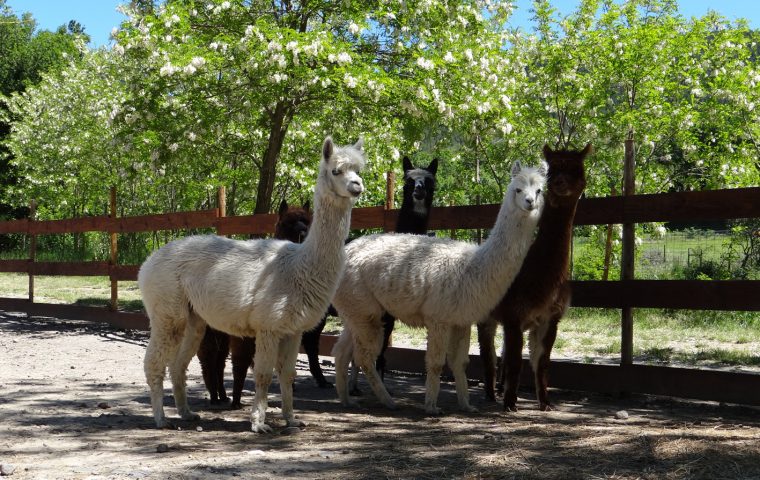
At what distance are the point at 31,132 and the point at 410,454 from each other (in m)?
32.9

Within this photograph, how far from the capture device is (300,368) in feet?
29.5

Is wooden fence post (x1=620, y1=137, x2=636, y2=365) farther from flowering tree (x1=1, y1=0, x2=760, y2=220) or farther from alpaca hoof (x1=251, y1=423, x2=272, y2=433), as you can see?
flowering tree (x1=1, y1=0, x2=760, y2=220)

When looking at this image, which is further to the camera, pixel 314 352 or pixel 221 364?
pixel 314 352

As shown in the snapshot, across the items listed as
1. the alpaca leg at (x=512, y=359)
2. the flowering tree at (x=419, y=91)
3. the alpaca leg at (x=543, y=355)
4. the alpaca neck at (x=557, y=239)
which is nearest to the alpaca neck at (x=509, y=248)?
the alpaca neck at (x=557, y=239)

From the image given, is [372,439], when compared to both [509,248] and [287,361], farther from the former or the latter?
[509,248]

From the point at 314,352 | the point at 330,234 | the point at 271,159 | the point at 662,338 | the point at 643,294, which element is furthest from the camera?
the point at 271,159

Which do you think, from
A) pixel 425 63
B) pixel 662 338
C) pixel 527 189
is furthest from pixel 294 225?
pixel 425 63

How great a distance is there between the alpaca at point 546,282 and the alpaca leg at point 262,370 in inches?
73.4

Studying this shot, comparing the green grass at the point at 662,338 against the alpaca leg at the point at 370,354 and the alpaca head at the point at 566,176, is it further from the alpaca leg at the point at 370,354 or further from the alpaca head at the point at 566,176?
the alpaca head at the point at 566,176

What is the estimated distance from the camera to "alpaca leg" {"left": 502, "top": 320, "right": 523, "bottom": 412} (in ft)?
19.9

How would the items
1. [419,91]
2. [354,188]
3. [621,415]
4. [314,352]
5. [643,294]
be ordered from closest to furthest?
[354,188] → [621,415] → [643,294] → [314,352] → [419,91]

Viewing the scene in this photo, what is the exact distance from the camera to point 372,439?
199 inches

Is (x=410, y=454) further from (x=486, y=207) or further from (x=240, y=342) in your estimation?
(x=486, y=207)

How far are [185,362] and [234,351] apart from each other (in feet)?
1.32
